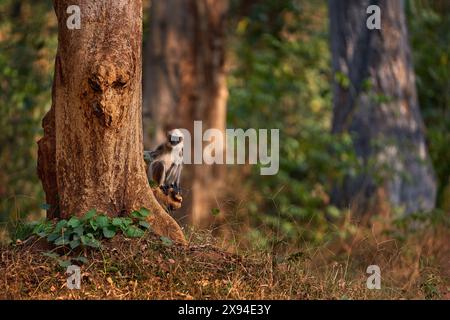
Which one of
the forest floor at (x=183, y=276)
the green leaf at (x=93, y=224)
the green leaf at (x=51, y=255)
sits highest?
the green leaf at (x=93, y=224)

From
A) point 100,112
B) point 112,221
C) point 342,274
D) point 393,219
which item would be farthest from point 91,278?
point 393,219

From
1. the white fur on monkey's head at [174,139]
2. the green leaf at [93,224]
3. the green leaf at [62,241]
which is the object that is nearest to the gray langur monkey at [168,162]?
the white fur on monkey's head at [174,139]

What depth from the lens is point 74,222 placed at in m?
6.18

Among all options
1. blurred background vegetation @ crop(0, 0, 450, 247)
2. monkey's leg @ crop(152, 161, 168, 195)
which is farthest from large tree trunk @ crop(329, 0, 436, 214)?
monkey's leg @ crop(152, 161, 168, 195)

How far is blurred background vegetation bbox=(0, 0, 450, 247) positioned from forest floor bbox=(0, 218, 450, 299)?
3.71 m

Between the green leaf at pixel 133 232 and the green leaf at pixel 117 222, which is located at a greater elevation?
the green leaf at pixel 117 222

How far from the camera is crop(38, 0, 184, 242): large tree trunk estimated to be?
612 cm

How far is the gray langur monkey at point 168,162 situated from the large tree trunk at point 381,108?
14.6ft

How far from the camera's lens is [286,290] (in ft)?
19.4

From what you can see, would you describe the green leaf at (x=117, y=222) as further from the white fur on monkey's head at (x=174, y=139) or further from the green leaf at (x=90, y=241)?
the white fur on monkey's head at (x=174, y=139)

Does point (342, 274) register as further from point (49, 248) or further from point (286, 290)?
point (49, 248)

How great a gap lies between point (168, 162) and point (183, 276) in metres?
1.87

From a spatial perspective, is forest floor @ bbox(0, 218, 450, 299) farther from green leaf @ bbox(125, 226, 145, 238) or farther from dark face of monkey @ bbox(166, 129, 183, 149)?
dark face of monkey @ bbox(166, 129, 183, 149)

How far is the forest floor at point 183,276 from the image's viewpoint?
5.84 metres
